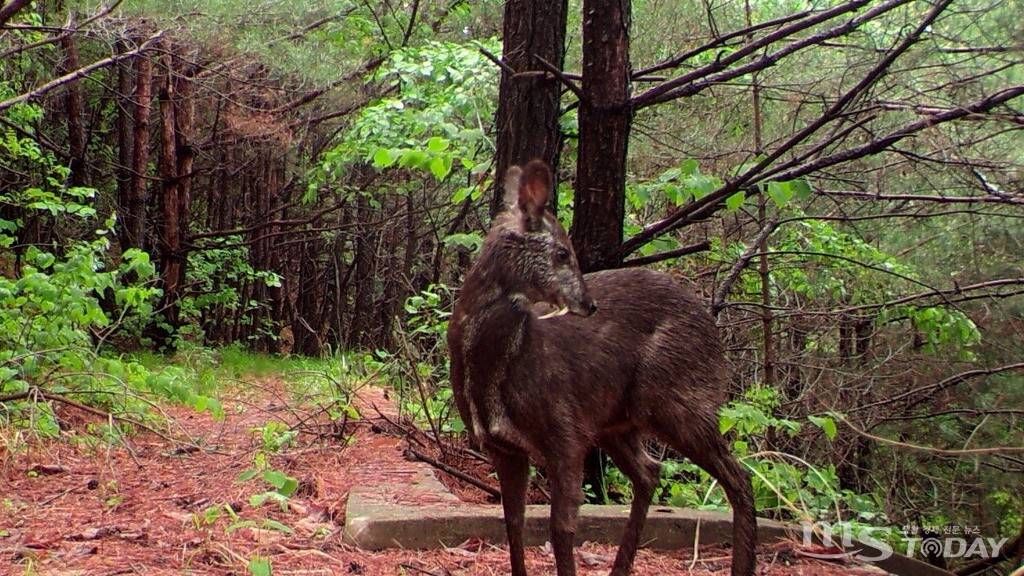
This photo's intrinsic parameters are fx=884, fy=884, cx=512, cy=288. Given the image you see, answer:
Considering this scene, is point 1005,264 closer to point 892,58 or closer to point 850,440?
point 850,440

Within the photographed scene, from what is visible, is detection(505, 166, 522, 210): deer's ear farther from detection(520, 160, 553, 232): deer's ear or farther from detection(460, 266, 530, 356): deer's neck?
detection(460, 266, 530, 356): deer's neck

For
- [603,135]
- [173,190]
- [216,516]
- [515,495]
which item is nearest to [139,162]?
[173,190]

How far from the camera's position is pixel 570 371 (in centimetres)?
344

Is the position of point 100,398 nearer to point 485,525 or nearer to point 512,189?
point 485,525

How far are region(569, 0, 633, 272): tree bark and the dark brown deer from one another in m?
1.03

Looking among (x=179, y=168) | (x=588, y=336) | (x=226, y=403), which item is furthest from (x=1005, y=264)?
(x=179, y=168)

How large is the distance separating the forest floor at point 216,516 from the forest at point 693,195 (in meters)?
0.25

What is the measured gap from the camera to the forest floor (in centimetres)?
375

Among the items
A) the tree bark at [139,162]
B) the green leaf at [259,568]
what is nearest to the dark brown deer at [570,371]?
the green leaf at [259,568]

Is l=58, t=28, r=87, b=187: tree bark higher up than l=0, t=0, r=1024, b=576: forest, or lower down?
higher up

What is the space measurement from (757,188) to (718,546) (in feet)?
6.30

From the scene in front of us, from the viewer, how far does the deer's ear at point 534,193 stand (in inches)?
127

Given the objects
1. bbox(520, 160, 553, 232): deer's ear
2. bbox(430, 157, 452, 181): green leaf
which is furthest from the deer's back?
bbox(430, 157, 452, 181): green leaf

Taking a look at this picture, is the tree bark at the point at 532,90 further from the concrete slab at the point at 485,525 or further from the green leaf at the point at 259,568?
the green leaf at the point at 259,568
